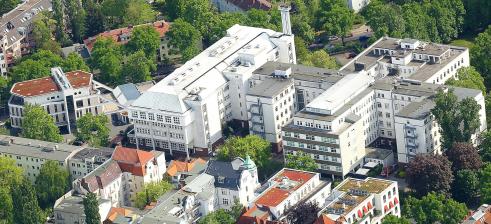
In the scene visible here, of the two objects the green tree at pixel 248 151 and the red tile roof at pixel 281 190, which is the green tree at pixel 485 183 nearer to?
the red tile roof at pixel 281 190

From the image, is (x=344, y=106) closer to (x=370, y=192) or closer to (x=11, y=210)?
(x=370, y=192)

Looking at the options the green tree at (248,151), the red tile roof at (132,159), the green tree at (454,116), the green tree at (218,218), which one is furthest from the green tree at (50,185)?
the green tree at (454,116)

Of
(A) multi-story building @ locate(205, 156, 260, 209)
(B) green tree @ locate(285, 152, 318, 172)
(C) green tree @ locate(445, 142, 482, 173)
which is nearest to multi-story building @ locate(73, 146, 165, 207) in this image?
(A) multi-story building @ locate(205, 156, 260, 209)

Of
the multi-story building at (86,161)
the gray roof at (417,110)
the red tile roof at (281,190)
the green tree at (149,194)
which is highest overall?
the gray roof at (417,110)

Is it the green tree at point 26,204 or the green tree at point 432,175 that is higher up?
the green tree at point 26,204

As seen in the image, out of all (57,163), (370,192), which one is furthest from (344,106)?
(57,163)

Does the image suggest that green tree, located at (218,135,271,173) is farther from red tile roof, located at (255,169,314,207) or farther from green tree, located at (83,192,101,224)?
green tree, located at (83,192,101,224)

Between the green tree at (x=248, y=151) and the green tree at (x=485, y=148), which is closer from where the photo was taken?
the green tree at (x=485, y=148)
